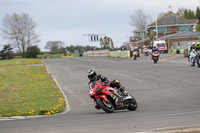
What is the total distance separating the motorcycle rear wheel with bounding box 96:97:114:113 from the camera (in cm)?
1052

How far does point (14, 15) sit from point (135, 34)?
49.6 meters

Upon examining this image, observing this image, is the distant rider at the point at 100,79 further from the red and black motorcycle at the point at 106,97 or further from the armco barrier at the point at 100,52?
the armco barrier at the point at 100,52

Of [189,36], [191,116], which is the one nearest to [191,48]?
[191,116]

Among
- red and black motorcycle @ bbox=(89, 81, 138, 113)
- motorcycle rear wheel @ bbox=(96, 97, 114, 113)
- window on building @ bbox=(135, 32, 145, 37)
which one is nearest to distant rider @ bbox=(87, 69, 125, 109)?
red and black motorcycle @ bbox=(89, 81, 138, 113)

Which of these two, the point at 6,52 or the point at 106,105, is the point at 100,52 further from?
the point at 106,105

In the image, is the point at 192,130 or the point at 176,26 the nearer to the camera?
the point at 192,130

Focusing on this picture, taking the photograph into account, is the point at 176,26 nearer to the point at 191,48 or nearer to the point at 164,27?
the point at 164,27

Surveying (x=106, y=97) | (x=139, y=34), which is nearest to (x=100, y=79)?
(x=106, y=97)

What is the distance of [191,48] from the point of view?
93.7 ft

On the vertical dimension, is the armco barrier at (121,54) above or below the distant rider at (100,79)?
below

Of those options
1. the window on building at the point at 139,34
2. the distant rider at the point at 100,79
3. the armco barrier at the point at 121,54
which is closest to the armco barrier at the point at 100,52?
the armco barrier at the point at 121,54

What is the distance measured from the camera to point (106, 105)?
10.6 metres

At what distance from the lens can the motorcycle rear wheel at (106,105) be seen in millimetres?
10523

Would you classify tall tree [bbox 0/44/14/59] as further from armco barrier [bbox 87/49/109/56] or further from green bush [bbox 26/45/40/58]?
armco barrier [bbox 87/49/109/56]
